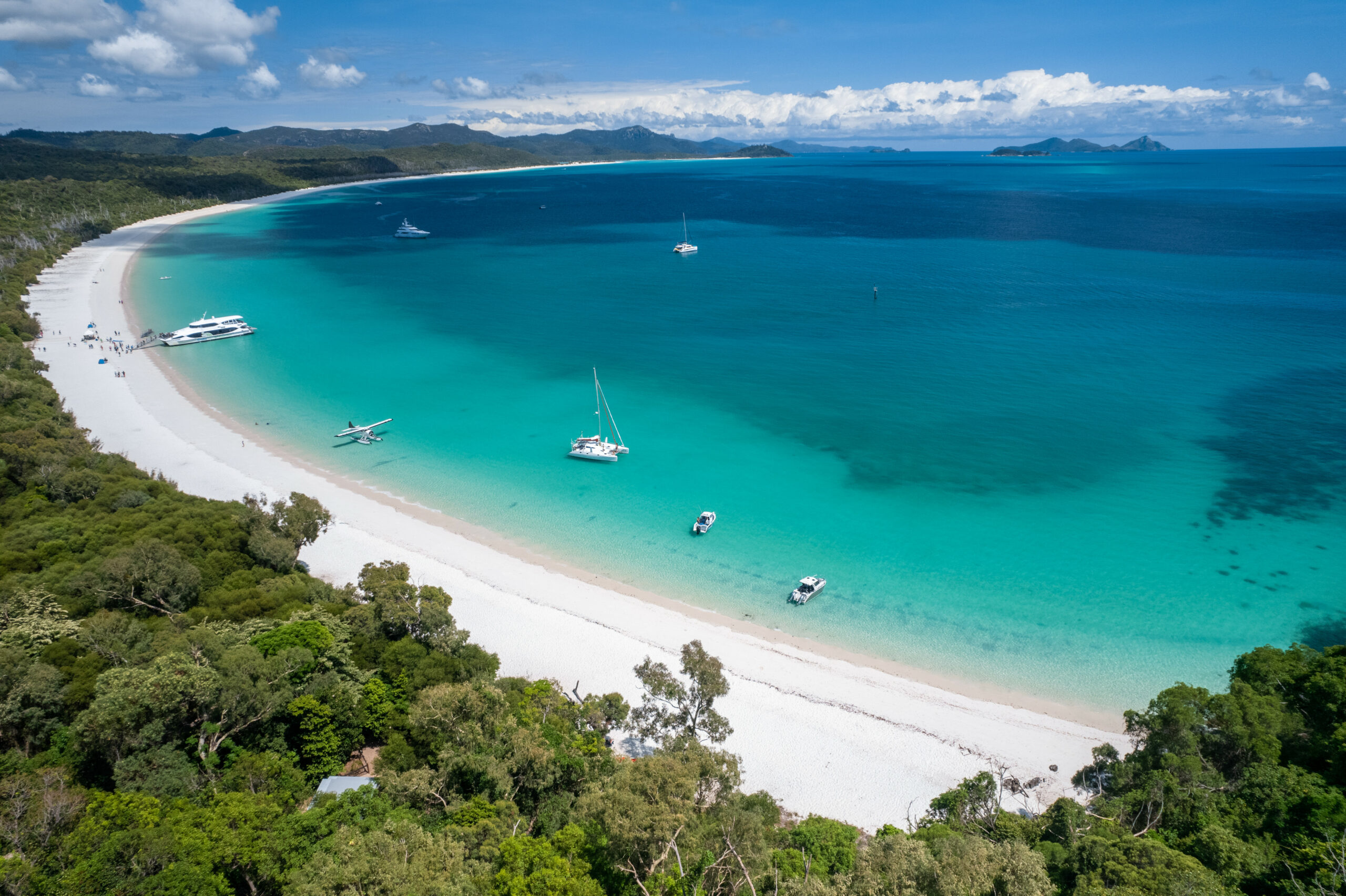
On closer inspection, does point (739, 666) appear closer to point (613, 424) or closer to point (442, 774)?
point (442, 774)

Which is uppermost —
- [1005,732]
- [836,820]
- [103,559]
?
[103,559]

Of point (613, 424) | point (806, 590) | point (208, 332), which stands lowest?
point (806, 590)

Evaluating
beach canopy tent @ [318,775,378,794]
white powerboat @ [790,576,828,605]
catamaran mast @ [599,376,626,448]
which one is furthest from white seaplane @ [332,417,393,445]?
white powerboat @ [790,576,828,605]

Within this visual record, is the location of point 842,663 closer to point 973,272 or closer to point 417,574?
point 417,574

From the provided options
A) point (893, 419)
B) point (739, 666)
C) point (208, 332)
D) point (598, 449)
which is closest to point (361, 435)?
point (598, 449)

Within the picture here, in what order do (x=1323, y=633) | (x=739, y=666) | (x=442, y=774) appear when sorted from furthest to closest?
(x=1323, y=633)
(x=739, y=666)
(x=442, y=774)

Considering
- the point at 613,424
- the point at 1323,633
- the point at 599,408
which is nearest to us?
the point at 1323,633

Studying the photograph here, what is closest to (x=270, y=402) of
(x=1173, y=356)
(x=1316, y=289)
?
(x=1173, y=356)
